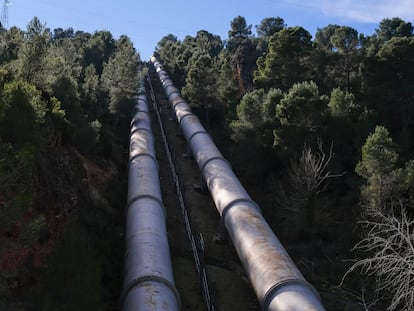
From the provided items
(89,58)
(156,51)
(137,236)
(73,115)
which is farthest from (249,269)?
(156,51)

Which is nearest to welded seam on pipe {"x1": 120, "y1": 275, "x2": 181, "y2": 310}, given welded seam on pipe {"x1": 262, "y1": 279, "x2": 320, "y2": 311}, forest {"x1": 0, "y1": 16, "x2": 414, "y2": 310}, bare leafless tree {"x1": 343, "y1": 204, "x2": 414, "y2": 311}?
forest {"x1": 0, "y1": 16, "x2": 414, "y2": 310}

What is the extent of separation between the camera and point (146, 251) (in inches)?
781

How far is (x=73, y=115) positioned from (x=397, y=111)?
88.5ft

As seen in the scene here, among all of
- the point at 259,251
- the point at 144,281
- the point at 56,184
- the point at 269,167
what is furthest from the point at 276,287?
the point at 269,167

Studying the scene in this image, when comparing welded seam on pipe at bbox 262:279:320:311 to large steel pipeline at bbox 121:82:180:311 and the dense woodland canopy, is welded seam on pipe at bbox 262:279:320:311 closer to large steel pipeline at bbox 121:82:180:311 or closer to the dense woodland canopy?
large steel pipeline at bbox 121:82:180:311

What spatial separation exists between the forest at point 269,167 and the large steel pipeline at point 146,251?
154cm

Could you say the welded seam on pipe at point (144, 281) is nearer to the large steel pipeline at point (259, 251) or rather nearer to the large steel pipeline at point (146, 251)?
the large steel pipeline at point (146, 251)

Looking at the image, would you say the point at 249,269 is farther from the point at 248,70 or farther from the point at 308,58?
the point at 248,70

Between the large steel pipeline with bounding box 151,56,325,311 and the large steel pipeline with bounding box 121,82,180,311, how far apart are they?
3.60 metres

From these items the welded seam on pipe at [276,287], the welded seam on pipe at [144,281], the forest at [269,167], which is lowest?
the welded seam on pipe at [276,287]

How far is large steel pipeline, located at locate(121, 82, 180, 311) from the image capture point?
16.9m

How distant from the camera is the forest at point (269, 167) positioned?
1320cm

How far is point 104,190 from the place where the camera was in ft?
101

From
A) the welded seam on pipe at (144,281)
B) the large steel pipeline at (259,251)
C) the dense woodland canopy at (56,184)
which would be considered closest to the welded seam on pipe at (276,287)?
the large steel pipeline at (259,251)
